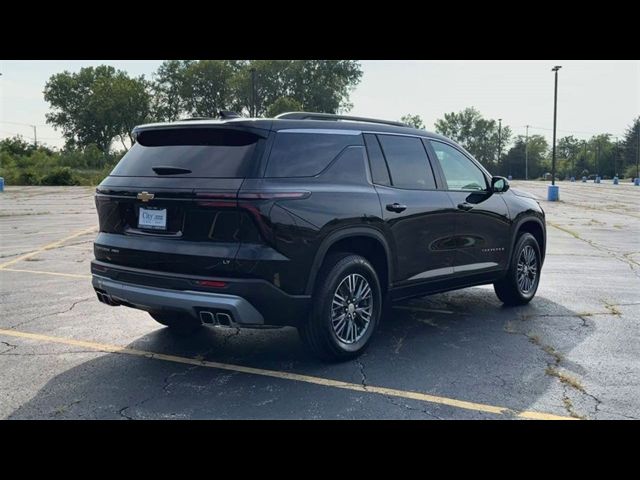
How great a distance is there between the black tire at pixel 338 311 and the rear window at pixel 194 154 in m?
1.05

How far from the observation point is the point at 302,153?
4602 millimetres

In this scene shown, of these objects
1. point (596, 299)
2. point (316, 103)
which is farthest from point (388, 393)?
point (316, 103)

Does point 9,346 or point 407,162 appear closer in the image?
point 9,346

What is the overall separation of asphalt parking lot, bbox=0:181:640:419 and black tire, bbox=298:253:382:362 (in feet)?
0.48

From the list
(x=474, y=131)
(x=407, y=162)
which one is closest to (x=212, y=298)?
(x=407, y=162)

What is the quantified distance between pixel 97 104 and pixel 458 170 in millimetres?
85793

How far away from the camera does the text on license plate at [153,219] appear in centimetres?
443

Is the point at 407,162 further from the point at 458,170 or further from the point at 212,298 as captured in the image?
the point at 212,298

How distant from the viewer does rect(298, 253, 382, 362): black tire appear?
4551mm

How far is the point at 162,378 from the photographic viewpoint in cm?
445

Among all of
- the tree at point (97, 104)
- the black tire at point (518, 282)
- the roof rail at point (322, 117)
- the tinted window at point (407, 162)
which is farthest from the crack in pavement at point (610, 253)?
the tree at point (97, 104)

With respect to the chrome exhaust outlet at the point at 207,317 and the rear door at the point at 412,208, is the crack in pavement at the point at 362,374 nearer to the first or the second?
the rear door at the point at 412,208

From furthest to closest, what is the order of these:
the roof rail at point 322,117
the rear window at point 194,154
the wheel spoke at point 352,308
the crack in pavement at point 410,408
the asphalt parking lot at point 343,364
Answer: the roof rail at point 322,117, the wheel spoke at point 352,308, the rear window at point 194,154, the asphalt parking lot at point 343,364, the crack in pavement at point 410,408
